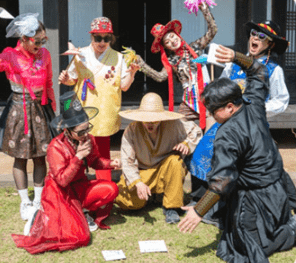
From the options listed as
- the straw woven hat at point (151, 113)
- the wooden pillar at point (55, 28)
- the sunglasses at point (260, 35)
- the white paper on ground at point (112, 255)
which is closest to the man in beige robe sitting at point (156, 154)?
the straw woven hat at point (151, 113)

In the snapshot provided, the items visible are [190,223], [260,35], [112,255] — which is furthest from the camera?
[260,35]

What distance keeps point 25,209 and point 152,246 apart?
49.0 inches

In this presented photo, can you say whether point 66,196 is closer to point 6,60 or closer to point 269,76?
point 6,60

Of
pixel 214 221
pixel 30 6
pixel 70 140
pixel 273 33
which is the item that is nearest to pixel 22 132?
pixel 70 140

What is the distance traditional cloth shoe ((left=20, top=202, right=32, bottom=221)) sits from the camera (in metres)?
3.99

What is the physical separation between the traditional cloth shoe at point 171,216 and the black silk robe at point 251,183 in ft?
1.96

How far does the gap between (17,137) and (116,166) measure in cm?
91

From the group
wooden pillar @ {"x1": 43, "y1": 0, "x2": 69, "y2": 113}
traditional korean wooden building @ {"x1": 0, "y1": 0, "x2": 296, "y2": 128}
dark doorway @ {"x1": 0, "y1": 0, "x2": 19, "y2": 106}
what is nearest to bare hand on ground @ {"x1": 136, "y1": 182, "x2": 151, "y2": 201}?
wooden pillar @ {"x1": 43, "y1": 0, "x2": 69, "y2": 113}

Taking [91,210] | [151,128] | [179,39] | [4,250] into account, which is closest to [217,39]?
[179,39]

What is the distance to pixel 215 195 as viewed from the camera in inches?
117

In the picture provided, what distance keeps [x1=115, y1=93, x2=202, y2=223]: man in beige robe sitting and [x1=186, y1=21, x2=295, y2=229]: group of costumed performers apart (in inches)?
6.2

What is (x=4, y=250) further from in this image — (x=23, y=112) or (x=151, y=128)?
(x=151, y=128)

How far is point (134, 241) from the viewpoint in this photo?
3.57m

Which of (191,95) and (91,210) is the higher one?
(191,95)
